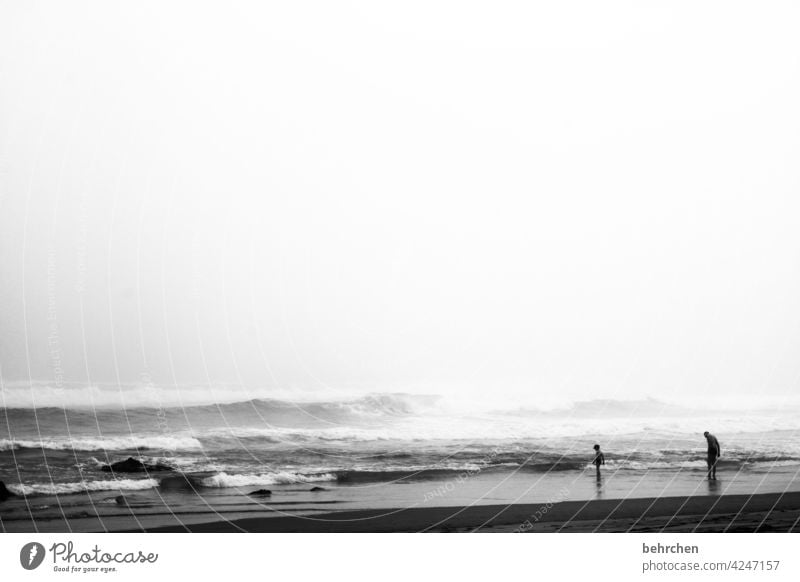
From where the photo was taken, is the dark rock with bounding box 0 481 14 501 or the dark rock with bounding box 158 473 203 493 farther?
the dark rock with bounding box 158 473 203 493

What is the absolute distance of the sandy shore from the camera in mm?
4594

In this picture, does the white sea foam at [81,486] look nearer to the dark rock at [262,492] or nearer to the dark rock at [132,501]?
the dark rock at [132,501]

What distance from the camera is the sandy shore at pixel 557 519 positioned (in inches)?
181

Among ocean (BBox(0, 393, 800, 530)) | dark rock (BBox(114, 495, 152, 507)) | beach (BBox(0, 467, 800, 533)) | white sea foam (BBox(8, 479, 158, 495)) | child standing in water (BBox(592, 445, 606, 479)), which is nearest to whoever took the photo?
beach (BBox(0, 467, 800, 533))

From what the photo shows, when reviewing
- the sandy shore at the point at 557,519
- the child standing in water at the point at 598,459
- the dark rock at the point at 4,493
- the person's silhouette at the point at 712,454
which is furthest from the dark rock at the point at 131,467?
the person's silhouette at the point at 712,454

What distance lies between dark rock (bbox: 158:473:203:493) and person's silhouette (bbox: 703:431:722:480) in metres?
3.12

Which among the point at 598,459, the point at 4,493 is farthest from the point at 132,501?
the point at 598,459

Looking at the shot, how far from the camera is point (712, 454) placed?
5609mm

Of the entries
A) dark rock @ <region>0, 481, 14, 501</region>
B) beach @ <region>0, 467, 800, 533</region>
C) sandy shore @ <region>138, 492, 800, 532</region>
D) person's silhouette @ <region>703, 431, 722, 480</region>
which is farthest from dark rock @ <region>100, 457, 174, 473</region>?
person's silhouette @ <region>703, 431, 722, 480</region>

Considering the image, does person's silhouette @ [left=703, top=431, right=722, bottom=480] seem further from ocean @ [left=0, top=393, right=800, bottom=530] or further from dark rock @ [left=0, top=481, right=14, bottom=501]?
dark rock @ [left=0, top=481, right=14, bottom=501]

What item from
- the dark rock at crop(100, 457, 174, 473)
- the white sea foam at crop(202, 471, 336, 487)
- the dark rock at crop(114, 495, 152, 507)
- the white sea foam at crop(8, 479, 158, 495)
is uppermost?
the dark rock at crop(100, 457, 174, 473)

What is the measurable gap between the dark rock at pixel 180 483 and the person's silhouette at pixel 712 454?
3124 millimetres

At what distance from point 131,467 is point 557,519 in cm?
247
